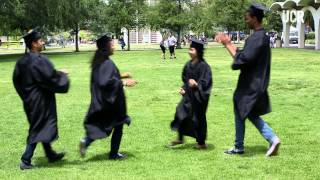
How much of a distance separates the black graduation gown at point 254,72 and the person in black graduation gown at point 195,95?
655 mm

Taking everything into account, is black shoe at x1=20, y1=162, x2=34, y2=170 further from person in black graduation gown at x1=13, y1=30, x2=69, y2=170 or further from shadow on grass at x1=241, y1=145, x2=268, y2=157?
shadow on grass at x1=241, y1=145, x2=268, y2=157

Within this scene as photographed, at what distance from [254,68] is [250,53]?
9.5 inches

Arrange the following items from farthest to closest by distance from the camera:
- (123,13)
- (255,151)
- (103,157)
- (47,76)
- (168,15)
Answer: (168,15), (123,13), (255,151), (103,157), (47,76)

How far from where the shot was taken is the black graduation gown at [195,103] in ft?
26.4

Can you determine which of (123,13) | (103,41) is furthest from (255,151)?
(123,13)

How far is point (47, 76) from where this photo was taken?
7059mm

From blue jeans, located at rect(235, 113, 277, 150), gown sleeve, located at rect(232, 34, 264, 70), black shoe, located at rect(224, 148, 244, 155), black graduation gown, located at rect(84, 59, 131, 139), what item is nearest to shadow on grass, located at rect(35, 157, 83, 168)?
black graduation gown, located at rect(84, 59, 131, 139)

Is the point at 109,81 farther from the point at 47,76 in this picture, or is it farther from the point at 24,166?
the point at 24,166

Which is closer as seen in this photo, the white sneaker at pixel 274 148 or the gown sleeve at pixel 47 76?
the gown sleeve at pixel 47 76

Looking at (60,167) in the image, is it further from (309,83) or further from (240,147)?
(309,83)

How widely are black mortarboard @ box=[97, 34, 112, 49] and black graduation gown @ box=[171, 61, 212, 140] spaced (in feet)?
4.58

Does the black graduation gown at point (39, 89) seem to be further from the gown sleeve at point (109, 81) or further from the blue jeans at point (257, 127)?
the blue jeans at point (257, 127)

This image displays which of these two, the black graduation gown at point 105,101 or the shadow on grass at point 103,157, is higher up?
the black graduation gown at point 105,101

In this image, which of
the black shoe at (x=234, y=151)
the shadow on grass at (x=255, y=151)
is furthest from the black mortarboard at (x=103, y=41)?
the shadow on grass at (x=255, y=151)
